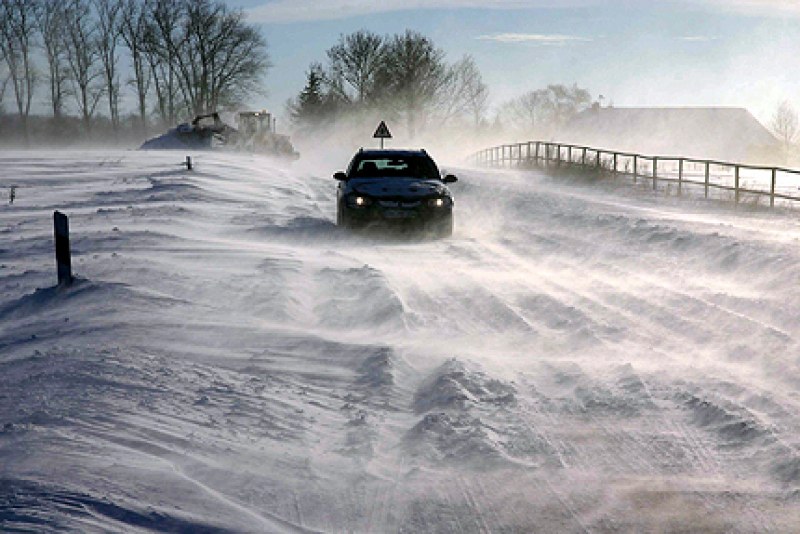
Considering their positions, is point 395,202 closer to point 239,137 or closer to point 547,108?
point 239,137

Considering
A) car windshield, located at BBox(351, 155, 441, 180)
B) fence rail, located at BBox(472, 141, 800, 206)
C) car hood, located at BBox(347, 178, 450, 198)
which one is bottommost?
fence rail, located at BBox(472, 141, 800, 206)

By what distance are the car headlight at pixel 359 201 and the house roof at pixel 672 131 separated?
2848 inches

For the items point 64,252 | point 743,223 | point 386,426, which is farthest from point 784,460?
point 743,223

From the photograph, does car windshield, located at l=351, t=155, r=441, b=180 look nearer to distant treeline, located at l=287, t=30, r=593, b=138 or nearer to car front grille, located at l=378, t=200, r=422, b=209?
car front grille, located at l=378, t=200, r=422, b=209

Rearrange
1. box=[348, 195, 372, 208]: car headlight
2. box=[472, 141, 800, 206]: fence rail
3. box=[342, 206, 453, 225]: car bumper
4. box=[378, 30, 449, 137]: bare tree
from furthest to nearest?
box=[378, 30, 449, 137]: bare tree
box=[472, 141, 800, 206]: fence rail
box=[348, 195, 372, 208]: car headlight
box=[342, 206, 453, 225]: car bumper

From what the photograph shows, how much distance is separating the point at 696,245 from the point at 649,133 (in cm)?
8479

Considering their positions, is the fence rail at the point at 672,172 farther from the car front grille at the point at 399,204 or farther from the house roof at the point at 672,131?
the house roof at the point at 672,131

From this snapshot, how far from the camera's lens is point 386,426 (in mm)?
5047

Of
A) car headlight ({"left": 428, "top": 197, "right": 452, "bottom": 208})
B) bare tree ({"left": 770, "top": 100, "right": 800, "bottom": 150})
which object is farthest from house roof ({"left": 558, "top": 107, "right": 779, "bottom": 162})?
car headlight ({"left": 428, "top": 197, "right": 452, "bottom": 208})

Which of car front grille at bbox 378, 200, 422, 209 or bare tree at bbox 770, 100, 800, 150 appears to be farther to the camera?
bare tree at bbox 770, 100, 800, 150

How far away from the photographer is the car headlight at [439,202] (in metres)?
14.1

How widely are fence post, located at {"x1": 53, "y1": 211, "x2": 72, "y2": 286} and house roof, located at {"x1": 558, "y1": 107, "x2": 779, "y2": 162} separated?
7894cm

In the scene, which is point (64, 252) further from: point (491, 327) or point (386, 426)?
point (386, 426)

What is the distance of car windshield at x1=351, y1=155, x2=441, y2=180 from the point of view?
1511 cm
